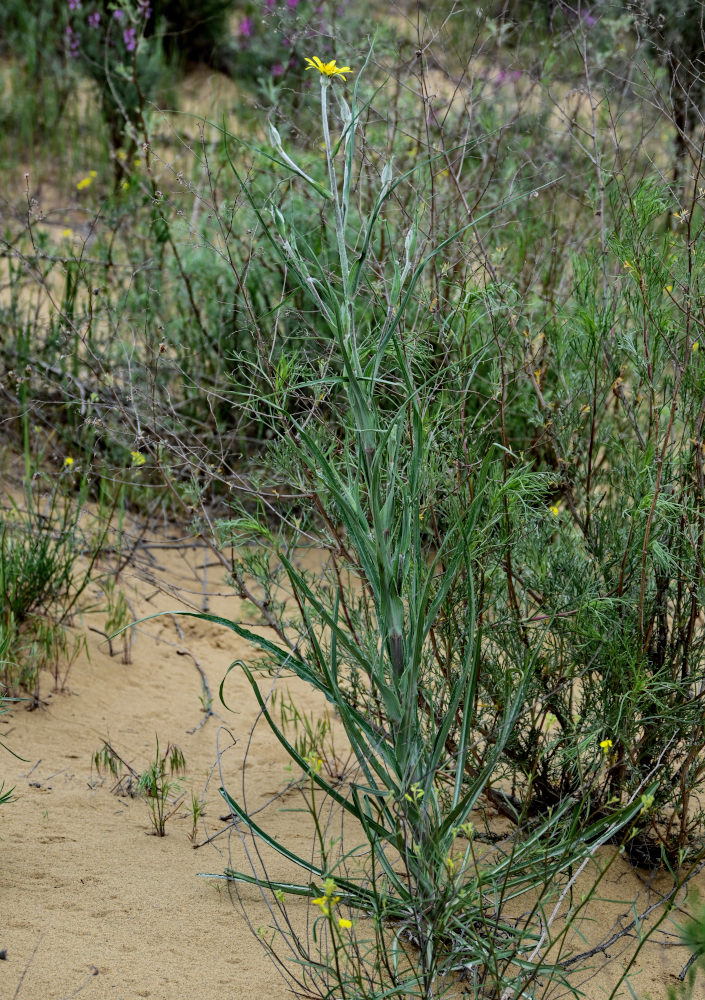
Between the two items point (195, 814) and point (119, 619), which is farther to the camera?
point (119, 619)

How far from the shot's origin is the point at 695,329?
2.23m

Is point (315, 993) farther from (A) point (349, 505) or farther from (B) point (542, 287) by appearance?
(B) point (542, 287)

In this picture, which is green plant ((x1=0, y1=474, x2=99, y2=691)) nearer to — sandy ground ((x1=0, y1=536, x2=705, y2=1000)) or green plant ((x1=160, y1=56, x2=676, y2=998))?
sandy ground ((x1=0, y1=536, x2=705, y2=1000))

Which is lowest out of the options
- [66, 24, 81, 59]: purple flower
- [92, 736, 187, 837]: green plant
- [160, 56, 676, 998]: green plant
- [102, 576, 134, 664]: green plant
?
[102, 576, 134, 664]: green plant

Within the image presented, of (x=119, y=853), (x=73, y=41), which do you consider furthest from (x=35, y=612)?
(x=73, y=41)

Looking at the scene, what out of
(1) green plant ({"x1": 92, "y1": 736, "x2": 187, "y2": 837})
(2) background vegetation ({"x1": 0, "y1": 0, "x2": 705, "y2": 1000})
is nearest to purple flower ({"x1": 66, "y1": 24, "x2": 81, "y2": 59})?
(2) background vegetation ({"x1": 0, "y1": 0, "x2": 705, "y2": 1000})

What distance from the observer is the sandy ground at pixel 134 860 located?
74.8 inches

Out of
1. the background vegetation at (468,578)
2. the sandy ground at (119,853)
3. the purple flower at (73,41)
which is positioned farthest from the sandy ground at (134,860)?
the purple flower at (73,41)

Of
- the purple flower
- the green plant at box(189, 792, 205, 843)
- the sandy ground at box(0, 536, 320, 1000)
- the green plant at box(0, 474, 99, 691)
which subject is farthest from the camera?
the purple flower

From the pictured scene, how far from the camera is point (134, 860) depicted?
7.45 ft

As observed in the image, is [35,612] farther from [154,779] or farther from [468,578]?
[468,578]

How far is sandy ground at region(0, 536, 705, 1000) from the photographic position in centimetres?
190

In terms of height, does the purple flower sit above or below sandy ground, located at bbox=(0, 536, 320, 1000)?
above

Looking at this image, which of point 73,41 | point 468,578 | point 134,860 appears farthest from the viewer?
point 73,41
